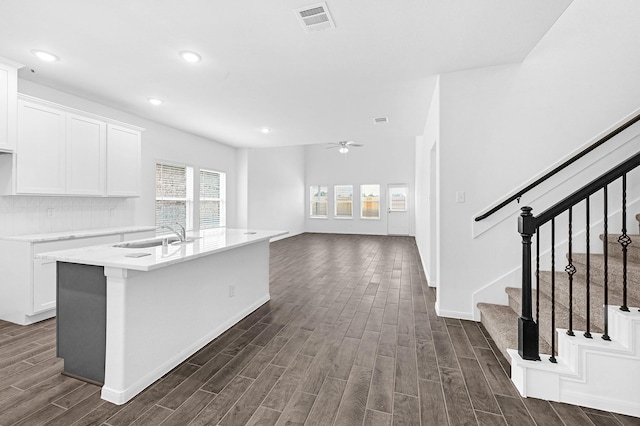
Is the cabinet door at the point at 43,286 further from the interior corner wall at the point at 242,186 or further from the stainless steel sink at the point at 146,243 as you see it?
the interior corner wall at the point at 242,186

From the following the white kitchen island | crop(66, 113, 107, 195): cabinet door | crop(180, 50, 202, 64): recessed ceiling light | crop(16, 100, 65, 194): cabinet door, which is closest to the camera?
the white kitchen island

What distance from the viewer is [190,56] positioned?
2.94m

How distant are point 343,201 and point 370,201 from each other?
113cm

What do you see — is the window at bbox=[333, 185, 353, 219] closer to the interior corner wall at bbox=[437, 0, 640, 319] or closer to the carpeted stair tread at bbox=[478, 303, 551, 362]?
the interior corner wall at bbox=[437, 0, 640, 319]

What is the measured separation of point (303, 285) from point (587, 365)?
10.8 ft

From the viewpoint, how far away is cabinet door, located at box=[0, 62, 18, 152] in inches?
116

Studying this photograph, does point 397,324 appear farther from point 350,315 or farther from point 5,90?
point 5,90

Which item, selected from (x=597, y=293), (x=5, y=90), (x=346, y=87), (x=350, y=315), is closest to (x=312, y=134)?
(x=346, y=87)

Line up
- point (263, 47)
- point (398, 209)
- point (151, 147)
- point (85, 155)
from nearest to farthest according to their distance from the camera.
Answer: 1. point (263, 47)
2. point (85, 155)
3. point (151, 147)
4. point (398, 209)

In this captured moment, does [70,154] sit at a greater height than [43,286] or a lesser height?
greater

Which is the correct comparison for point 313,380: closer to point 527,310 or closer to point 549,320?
point 527,310

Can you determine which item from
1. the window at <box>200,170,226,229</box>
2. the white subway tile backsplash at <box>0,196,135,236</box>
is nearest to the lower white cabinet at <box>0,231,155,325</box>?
the white subway tile backsplash at <box>0,196,135,236</box>

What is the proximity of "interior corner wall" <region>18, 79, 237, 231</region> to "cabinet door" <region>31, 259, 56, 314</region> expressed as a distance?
1.74 meters

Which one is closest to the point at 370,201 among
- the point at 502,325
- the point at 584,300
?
the point at 502,325
